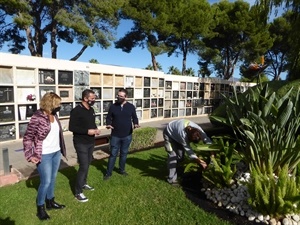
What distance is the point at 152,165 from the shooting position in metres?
4.93

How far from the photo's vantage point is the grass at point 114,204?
284 cm

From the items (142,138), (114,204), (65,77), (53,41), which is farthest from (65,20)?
(114,204)

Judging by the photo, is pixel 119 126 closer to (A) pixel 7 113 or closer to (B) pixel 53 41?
(A) pixel 7 113

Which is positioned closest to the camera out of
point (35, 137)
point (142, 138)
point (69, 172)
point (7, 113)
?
point (35, 137)

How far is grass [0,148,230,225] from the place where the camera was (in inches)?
112

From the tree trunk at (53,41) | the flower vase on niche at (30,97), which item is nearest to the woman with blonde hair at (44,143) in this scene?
the flower vase on niche at (30,97)

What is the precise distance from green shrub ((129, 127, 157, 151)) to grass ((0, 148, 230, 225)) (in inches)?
75.3

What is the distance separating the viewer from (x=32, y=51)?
14602 millimetres

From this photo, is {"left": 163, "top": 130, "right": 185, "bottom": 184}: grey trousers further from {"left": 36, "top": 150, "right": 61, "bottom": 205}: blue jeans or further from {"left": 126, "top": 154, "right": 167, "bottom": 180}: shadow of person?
{"left": 36, "top": 150, "right": 61, "bottom": 205}: blue jeans

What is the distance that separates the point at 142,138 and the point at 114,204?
10.6 feet

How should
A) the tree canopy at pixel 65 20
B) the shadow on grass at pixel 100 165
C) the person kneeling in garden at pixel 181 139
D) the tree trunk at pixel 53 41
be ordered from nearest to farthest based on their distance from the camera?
the person kneeling in garden at pixel 181 139
the shadow on grass at pixel 100 165
the tree canopy at pixel 65 20
the tree trunk at pixel 53 41

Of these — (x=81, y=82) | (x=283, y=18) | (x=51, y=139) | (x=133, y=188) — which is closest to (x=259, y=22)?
(x=81, y=82)

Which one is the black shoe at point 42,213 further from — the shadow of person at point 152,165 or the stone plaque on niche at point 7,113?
the stone plaque on niche at point 7,113

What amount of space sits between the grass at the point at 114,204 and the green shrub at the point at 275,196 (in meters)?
0.46
